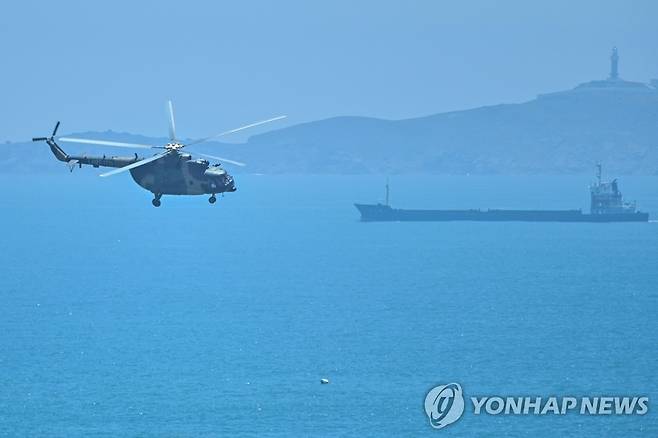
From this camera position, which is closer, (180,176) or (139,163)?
(139,163)

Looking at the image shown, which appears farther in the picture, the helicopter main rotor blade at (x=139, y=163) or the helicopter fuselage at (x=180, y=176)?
the helicopter fuselage at (x=180, y=176)

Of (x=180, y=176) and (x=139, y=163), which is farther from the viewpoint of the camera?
(x=180, y=176)

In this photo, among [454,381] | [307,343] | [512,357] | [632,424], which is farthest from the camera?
[307,343]

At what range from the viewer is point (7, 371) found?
178375 millimetres

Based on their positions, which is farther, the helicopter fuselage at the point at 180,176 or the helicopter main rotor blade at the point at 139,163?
the helicopter fuselage at the point at 180,176

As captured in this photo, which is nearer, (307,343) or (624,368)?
(624,368)

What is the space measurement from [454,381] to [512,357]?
16637 mm

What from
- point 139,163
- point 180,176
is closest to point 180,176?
point 180,176

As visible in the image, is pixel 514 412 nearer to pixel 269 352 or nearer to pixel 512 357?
pixel 512 357

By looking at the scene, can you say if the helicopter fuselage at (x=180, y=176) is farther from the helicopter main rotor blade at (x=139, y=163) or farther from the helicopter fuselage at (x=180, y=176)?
the helicopter main rotor blade at (x=139, y=163)

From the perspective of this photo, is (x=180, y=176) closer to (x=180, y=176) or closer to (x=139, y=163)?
(x=180, y=176)

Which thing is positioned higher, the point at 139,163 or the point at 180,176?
the point at 139,163

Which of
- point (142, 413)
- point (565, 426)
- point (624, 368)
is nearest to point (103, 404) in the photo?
point (142, 413)

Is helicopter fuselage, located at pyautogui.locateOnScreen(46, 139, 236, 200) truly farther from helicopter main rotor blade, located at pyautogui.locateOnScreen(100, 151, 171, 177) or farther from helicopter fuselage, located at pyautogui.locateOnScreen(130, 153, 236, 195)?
helicopter main rotor blade, located at pyautogui.locateOnScreen(100, 151, 171, 177)
